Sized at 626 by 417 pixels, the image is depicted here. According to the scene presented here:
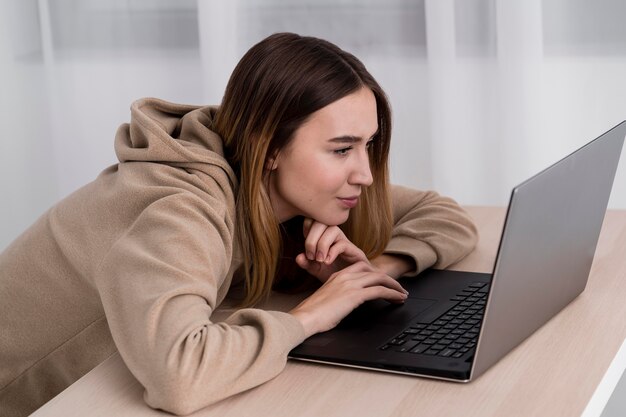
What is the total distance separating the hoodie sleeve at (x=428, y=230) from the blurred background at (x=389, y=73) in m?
0.86

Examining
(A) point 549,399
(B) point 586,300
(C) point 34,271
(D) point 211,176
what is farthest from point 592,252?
(C) point 34,271

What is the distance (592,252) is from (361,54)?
1.33 m

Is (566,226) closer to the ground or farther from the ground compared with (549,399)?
farther from the ground

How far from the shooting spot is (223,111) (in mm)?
1542

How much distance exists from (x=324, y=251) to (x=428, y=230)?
200mm

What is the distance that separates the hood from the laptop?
28 centimetres

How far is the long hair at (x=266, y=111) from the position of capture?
146 cm

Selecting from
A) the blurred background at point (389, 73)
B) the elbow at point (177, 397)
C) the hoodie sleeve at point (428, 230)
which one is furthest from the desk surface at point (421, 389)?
the blurred background at point (389, 73)

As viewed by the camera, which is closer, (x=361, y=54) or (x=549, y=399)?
(x=549, y=399)

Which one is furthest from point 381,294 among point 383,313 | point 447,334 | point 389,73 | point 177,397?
point 389,73

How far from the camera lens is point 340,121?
4.83 feet

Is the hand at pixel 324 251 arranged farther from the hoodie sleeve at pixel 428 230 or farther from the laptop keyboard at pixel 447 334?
the laptop keyboard at pixel 447 334

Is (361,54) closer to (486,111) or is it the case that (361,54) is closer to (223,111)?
(486,111)

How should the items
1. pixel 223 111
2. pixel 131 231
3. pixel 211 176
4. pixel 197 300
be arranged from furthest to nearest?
pixel 223 111 → pixel 211 176 → pixel 131 231 → pixel 197 300
